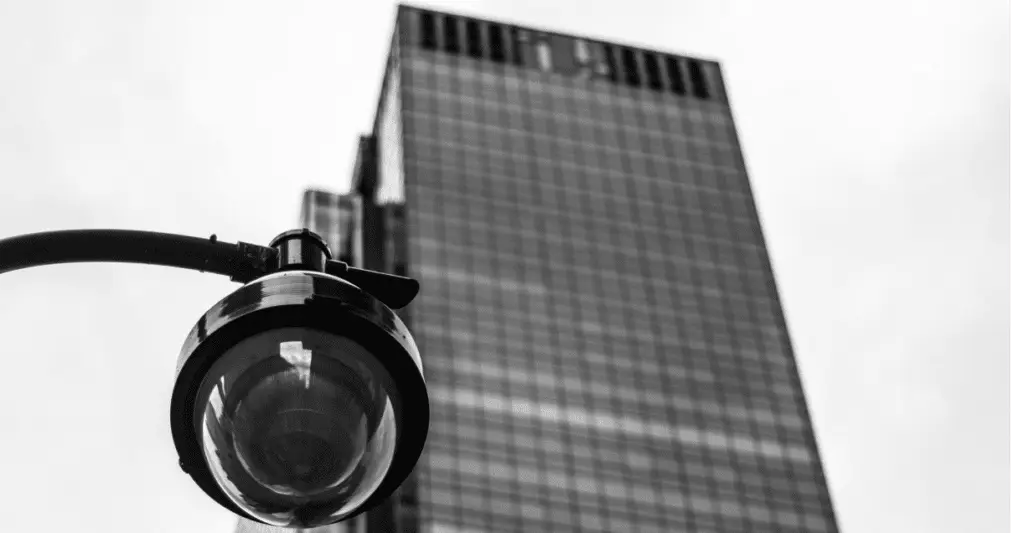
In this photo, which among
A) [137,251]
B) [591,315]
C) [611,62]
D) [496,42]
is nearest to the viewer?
[137,251]

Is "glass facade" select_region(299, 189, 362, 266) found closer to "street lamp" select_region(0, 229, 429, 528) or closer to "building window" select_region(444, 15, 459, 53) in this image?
"building window" select_region(444, 15, 459, 53)

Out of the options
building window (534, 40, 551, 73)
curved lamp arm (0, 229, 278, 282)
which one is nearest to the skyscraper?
A: building window (534, 40, 551, 73)

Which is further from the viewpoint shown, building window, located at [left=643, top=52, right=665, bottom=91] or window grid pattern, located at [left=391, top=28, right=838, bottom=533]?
building window, located at [left=643, top=52, right=665, bottom=91]

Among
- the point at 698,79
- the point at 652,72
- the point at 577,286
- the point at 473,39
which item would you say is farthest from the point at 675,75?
the point at 577,286

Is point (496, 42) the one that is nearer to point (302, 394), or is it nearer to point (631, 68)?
point (631, 68)

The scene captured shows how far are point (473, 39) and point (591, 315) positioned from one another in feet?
68.1

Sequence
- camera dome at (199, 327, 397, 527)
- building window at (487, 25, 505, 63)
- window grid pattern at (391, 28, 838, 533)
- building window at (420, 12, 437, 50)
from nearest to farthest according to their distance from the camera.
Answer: camera dome at (199, 327, 397, 527)
window grid pattern at (391, 28, 838, 533)
building window at (420, 12, 437, 50)
building window at (487, 25, 505, 63)

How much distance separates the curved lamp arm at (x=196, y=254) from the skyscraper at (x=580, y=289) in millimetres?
61338

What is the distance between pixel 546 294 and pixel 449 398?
422 inches

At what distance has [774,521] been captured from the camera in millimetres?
73812

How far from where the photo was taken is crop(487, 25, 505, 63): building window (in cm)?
9088

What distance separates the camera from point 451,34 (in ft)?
298

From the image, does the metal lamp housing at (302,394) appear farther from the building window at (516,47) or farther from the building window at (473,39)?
the building window at (516,47)

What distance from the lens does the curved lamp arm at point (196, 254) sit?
432 cm
